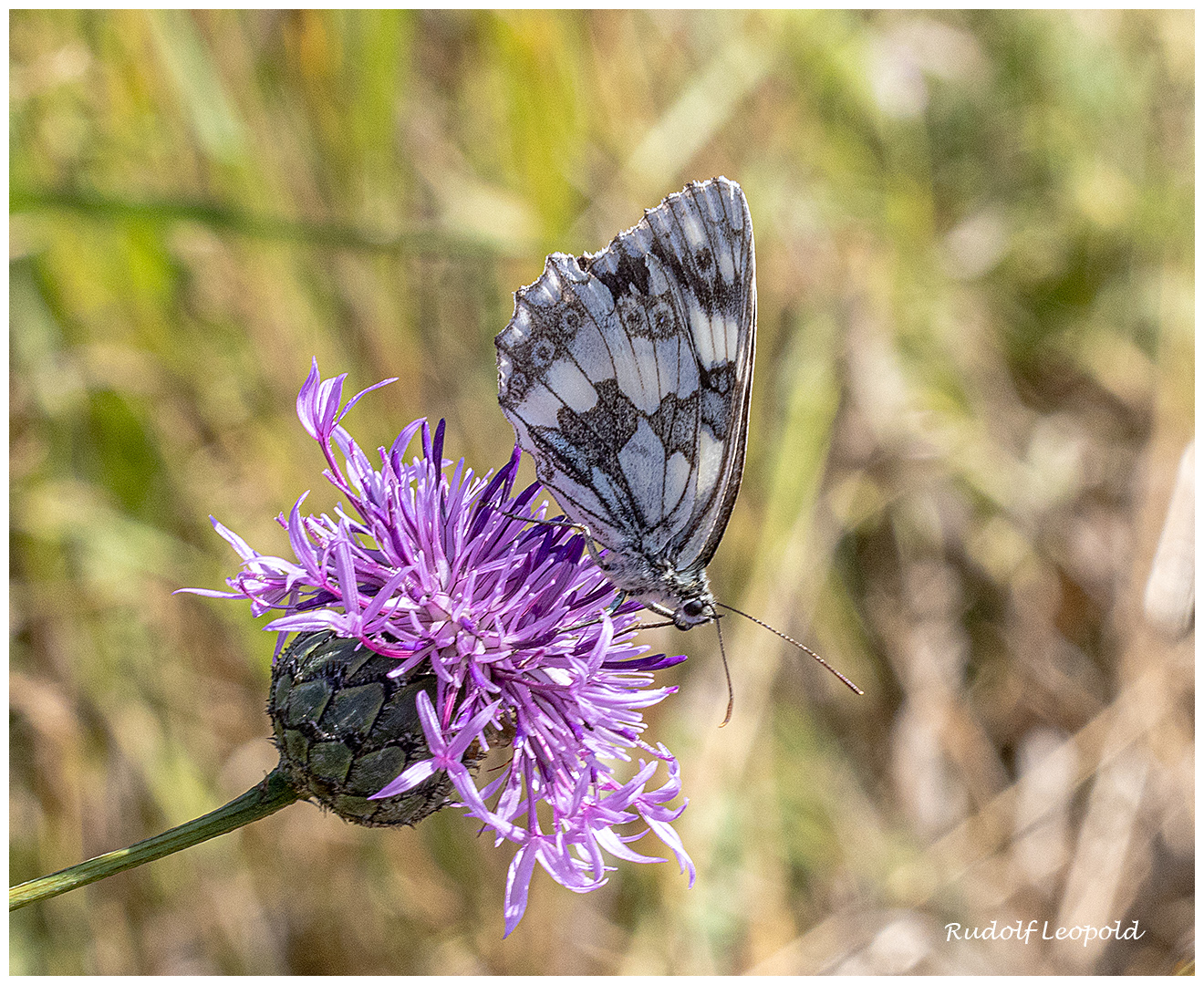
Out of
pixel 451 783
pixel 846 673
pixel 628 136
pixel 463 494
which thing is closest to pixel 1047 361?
pixel 846 673

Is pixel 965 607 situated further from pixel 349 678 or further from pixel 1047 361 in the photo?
pixel 349 678

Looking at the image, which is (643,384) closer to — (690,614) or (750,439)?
(690,614)

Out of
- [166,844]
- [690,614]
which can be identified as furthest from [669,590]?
[166,844]

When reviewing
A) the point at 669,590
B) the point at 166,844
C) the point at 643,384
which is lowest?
the point at 166,844

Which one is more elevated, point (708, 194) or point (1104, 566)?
point (708, 194)

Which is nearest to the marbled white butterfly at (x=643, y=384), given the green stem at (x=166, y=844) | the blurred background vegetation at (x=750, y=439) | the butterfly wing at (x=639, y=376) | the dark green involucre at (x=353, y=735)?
the butterfly wing at (x=639, y=376)

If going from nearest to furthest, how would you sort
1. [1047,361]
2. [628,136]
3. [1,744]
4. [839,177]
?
[1,744] < [628,136] < [839,177] < [1047,361]
